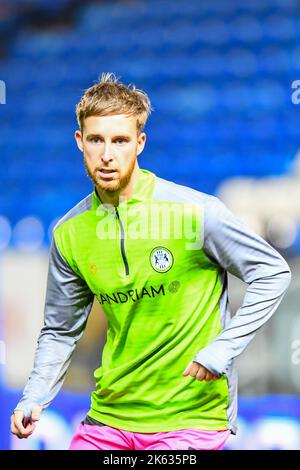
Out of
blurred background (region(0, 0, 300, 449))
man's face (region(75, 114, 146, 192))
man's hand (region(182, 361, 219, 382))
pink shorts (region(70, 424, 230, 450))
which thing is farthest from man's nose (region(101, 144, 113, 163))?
blurred background (region(0, 0, 300, 449))

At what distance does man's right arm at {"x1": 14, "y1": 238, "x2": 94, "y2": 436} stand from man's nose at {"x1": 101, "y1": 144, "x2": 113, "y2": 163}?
0.27 meters

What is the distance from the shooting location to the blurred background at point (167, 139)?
3494 millimetres

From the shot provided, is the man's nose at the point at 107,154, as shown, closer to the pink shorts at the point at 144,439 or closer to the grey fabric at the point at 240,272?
the grey fabric at the point at 240,272

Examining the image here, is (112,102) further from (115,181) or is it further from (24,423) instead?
(24,423)

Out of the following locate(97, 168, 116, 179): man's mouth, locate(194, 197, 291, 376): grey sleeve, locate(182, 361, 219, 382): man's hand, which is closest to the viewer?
Answer: locate(182, 361, 219, 382): man's hand

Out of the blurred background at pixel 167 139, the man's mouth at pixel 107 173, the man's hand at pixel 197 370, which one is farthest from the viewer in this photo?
the blurred background at pixel 167 139

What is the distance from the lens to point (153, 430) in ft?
7.54

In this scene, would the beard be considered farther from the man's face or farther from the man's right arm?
the man's right arm

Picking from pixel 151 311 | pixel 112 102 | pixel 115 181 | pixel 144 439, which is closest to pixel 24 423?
pixel 144 439

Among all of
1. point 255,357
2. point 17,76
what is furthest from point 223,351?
point 17,76

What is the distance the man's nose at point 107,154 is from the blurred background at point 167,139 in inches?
50.2

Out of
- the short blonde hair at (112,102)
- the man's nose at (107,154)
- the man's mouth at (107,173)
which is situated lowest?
the man's mouth at (107,173)

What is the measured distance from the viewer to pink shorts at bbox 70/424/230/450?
2.26 meters

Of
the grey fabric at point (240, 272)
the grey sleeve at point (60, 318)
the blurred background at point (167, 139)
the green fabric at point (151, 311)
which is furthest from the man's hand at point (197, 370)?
the blurred background at point (167, 139)
